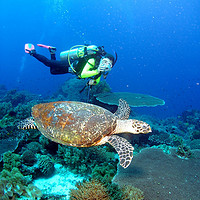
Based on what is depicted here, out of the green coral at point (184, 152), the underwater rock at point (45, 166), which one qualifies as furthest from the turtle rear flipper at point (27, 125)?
the green coral at point (184, 152)

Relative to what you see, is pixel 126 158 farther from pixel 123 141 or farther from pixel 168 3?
pixel 168 3

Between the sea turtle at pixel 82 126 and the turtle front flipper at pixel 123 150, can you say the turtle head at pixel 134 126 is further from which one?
the turtle front flipper at pixel 123 150

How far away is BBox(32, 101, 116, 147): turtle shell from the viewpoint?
10.3 feet

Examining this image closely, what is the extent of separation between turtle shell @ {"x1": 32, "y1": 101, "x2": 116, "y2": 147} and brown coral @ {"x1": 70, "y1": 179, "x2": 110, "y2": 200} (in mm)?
838

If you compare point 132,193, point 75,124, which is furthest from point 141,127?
point 75,124

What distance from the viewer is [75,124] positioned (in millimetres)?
3146

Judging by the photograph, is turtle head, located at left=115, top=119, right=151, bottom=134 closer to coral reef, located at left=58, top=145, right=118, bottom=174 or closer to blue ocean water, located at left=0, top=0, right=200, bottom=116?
coral reef, located at left=58, top=145, right=118, bottom=174

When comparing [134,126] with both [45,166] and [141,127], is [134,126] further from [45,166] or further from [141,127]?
[45,166]

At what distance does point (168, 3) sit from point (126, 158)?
4841 inches

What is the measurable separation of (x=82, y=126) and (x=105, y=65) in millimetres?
2893

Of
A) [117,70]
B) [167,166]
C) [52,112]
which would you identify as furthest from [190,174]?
[117,70]

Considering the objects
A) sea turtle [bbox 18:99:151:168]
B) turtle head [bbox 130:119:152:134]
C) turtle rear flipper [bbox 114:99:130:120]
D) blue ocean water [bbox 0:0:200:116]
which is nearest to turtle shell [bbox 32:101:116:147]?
sea turtle [bbox 18:99:151:168]

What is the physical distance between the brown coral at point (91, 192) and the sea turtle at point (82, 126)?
0.68m

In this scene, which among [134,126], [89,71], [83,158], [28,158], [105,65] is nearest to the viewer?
[134,126]
